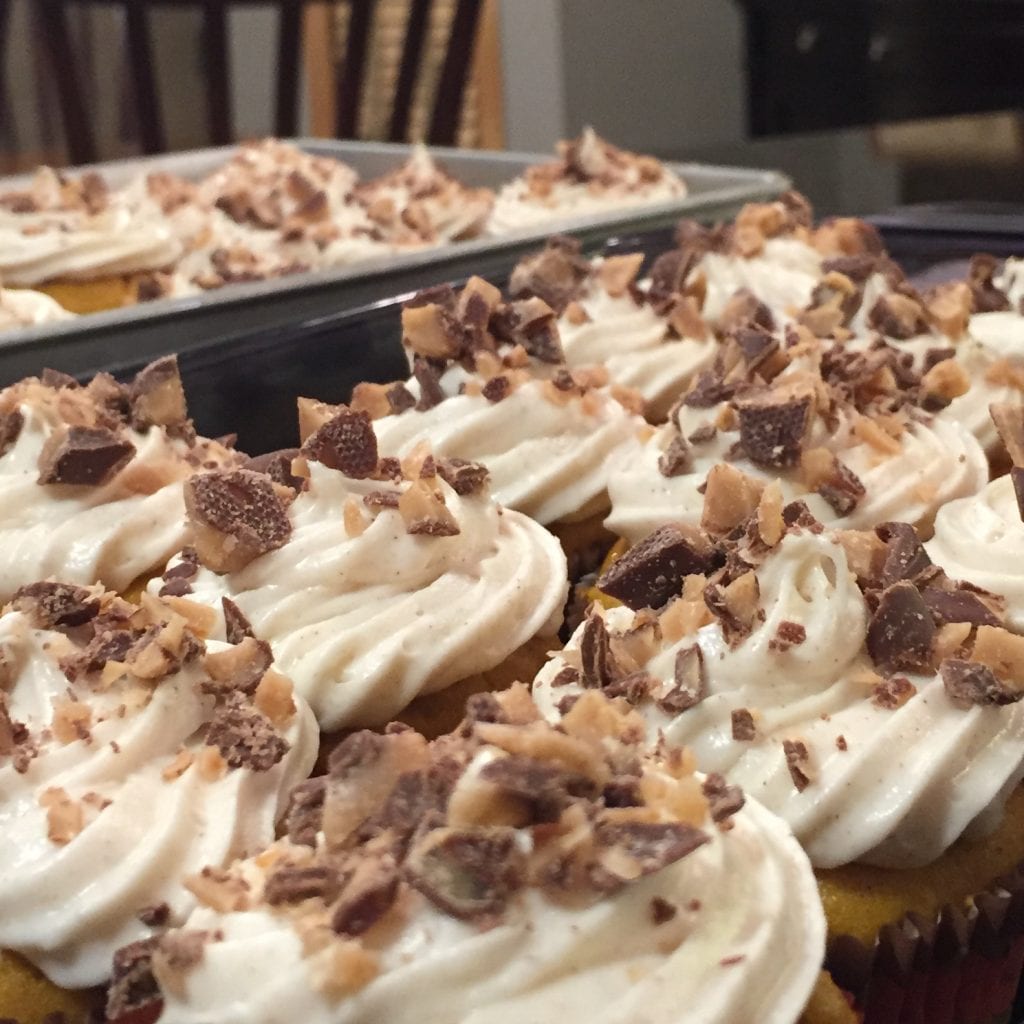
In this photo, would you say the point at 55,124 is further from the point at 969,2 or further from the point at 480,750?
the point at 480,750

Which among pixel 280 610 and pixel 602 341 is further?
pixel 602 341

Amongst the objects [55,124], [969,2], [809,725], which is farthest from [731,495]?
[55,124]

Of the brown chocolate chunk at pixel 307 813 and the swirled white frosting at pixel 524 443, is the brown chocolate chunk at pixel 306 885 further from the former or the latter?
the swirled white frosting at pixel 524 443

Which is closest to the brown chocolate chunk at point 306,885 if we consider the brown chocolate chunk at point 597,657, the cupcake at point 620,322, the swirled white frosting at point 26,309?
the brown chocolate chunk at point 597,657

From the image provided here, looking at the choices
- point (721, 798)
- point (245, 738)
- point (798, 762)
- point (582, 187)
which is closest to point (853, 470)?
point (798, 762)

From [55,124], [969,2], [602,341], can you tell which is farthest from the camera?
[55,124]

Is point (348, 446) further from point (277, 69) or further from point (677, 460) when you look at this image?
point (277, 69)
